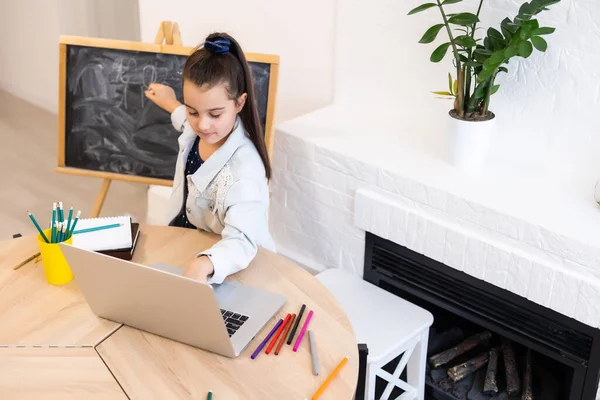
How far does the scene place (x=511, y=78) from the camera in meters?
2.12

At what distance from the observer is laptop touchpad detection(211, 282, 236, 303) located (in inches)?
67.0

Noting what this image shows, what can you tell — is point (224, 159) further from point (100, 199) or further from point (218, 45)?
point (100, 199)

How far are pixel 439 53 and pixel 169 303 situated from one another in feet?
3.31

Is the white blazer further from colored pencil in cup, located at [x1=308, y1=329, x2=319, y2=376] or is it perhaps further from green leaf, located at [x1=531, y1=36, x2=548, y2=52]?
green leaf, located at [x1=531, y1=36, x2=548, y2=52]

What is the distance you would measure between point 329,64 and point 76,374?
139 centimetres

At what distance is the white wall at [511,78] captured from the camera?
6.52 ft

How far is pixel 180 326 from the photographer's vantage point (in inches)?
60.0

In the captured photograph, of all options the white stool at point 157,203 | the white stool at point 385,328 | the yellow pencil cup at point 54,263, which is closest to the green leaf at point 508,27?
the white stool at point 385,328

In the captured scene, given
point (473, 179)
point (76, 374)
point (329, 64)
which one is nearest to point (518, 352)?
point (473, 179)

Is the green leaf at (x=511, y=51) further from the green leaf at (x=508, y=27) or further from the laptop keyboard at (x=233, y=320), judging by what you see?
the laptop keyboard at (x=233, y=320)

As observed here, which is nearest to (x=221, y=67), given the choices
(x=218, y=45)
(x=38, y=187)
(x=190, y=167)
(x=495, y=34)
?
(x=218, y=45)

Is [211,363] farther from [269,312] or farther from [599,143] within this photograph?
[599,143]

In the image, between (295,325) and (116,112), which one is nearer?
(295,325)

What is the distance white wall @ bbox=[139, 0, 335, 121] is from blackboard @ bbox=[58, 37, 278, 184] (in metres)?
0.37
